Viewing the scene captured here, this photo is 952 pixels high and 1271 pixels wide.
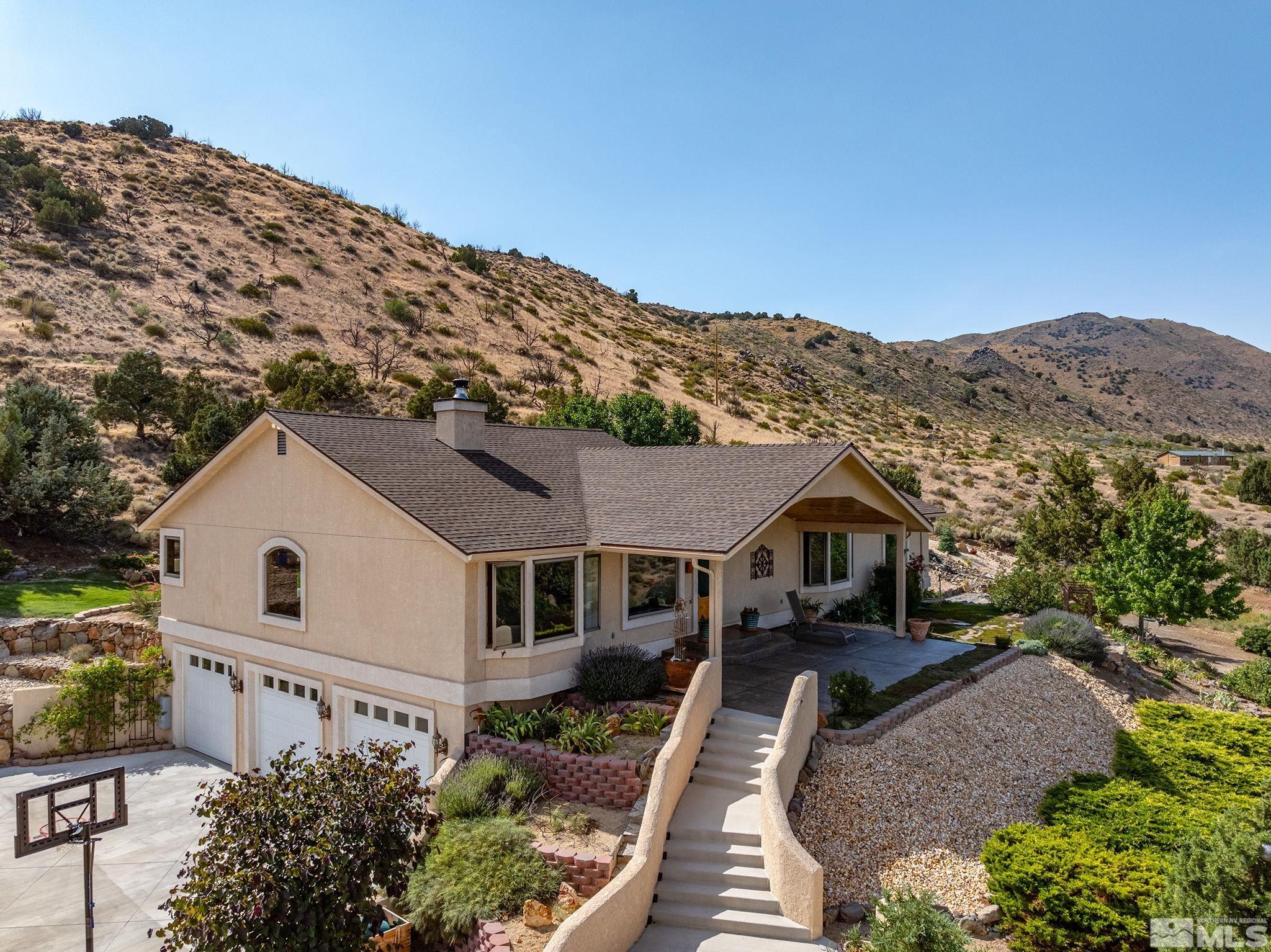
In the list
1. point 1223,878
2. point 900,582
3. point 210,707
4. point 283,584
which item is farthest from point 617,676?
point 210,707

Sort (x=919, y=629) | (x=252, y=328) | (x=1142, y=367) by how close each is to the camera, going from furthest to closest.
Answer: (x=1142, y=367)
(x=252, y=328)
(x=919, y=629)

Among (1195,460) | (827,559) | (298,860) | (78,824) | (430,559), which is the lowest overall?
(78,824)

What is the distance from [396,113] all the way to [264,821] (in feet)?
59.9

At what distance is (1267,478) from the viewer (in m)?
46.8

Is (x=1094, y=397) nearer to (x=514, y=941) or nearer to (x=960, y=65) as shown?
(x=960, y=65)

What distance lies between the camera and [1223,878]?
703cm

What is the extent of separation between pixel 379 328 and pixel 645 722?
46.2 meters

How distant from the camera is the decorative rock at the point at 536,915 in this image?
27.8 feet

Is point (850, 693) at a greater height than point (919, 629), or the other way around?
point (850, 693)

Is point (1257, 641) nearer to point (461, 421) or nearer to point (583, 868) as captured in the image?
point (583, 868)

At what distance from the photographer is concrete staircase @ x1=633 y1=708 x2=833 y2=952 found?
8.72 meters

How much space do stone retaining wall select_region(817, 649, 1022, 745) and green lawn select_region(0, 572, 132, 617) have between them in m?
20.7

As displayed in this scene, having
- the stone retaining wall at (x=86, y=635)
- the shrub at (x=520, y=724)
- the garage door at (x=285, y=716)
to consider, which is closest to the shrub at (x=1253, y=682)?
the shrub at (x=520, y=724)

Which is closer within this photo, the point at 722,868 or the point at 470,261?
the point at 722,868
